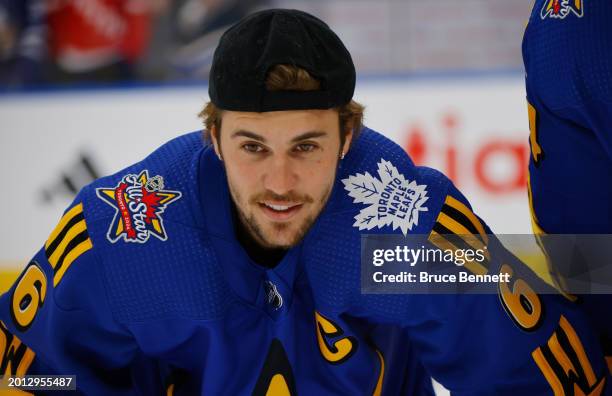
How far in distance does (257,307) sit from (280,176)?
244 mm

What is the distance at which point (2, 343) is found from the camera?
173cm

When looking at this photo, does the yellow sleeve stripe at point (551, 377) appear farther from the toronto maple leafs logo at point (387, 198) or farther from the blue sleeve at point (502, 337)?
the toronto maple leafs logo at point (387, 198)

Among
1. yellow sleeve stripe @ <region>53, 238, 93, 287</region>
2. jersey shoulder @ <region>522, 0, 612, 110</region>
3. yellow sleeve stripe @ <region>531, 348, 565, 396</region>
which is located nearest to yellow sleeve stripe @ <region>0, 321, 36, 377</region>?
yellow sleeve stripe @ <region>53, 238, 93, 287</region>

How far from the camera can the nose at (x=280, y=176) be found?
5.15 feet

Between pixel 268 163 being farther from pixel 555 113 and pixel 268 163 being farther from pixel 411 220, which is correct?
pixel 555 113

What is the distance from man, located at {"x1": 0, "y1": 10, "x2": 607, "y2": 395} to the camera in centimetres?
158

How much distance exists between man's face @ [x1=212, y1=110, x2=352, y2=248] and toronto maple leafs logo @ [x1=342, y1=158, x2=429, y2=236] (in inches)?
2.5

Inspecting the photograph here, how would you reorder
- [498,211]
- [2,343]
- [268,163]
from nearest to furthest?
[268,163]
[2,343]
[498,211]

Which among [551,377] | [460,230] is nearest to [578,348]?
[551,377]

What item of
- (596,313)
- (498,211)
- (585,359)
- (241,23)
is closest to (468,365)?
(585,359)

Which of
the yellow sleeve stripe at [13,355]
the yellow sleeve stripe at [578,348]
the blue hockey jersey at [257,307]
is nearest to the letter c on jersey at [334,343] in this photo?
the blue hockey jersey at [257,307]

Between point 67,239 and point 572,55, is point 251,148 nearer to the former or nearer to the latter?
point 67,239

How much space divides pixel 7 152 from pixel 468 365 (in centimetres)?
248

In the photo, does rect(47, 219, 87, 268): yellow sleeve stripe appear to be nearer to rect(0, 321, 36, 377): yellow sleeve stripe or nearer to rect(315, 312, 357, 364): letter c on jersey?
rect(0, 321, 36, 377): yellow sleeve stripe
